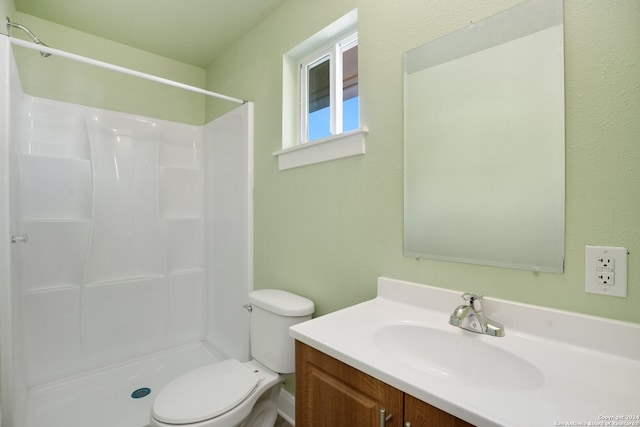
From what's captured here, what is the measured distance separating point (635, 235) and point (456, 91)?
66 cm

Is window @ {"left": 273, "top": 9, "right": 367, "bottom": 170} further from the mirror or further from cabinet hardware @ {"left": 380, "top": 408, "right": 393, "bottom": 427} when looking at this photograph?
cabinet hardware @ {"left": 380, "top": 408, "right": 393, "bottom": 427}

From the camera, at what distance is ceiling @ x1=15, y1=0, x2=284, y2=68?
5.90 feet

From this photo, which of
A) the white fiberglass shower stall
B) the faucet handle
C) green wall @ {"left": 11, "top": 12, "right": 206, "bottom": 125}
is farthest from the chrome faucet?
green wall @ {"left": 11, "top": 12, "right": 206, "bottom": 125}

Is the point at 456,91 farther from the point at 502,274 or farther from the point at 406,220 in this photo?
the point at 502,274

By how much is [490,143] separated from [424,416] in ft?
2.71

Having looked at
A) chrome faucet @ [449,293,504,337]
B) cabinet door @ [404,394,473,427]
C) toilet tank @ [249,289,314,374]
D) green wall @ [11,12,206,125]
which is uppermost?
green wall @ [11,12,206,125]

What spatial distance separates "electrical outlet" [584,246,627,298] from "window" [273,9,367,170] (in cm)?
85

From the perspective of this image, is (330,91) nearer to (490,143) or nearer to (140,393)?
(490,143)

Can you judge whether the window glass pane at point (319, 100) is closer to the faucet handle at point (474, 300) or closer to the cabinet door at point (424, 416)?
the faucet handle at point (474, 300)

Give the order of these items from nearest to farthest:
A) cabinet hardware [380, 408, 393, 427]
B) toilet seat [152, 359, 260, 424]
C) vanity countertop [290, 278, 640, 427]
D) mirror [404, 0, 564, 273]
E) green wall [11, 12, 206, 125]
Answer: vanity countertop [290, 278, 640, 427]
cabinet hardware [380, 408, 393, 427]
mirror [404, 0, 564, 273]
toilet seat [152, 359, 260, 424]
green wall [11, 12, 206, 125]

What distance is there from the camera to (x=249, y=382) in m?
1.36

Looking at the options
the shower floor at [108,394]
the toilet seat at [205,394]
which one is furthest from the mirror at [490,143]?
the shower floor at [108,394]

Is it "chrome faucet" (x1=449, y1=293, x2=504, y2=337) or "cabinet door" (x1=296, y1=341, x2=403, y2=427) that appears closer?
"cabinet door" (x1=296, y1=341, x2=403, y2=427)

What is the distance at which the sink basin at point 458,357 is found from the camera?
0.79m
